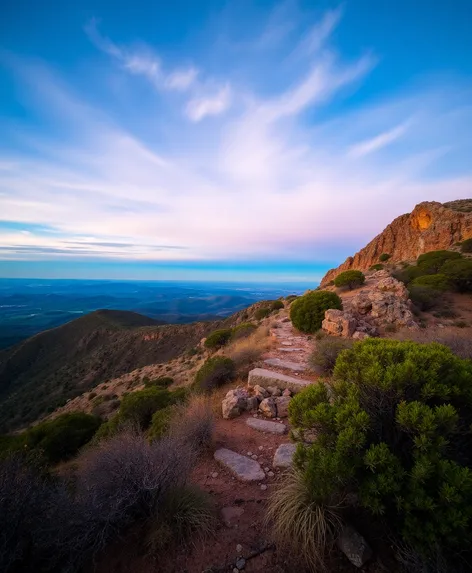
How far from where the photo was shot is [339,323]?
32.8ft

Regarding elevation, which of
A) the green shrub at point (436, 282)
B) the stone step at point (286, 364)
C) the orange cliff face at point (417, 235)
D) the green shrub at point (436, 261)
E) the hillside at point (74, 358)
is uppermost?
the orange cliff face at point (417, 235)

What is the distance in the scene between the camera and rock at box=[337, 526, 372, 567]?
2.21 m

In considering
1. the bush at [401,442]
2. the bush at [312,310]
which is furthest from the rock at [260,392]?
the bush at [312,310]

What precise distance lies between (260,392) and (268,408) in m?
0.71

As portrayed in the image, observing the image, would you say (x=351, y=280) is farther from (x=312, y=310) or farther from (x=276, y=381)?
(x=276, y=381)

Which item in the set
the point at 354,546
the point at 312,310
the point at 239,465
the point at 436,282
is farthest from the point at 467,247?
the point at 354,546

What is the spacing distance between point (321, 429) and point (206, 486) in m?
2.06

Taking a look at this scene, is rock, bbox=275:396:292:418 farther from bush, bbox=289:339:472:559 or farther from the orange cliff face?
the orange cliff face

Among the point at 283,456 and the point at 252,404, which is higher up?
the point at 283,456

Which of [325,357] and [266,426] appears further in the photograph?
[325,357]

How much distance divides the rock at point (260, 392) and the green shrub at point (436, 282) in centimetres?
1391

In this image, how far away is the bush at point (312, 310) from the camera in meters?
11.5

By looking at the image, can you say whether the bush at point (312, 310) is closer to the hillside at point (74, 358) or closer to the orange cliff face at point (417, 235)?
the orange cliff face at point (417, 235)

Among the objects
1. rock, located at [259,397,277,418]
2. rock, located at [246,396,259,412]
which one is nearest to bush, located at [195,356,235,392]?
rock, located at [246,396,259,412]
